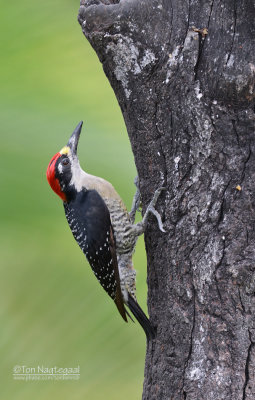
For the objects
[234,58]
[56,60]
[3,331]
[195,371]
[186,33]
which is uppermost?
[56,60]

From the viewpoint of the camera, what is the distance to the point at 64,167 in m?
3.85

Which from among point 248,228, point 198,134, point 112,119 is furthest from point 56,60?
point 248,228

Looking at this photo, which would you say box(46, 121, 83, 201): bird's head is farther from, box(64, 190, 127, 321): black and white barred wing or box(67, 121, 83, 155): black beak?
box(64, 190, 127, 321): black and white barred wing

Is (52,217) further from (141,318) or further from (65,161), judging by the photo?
(141,318)

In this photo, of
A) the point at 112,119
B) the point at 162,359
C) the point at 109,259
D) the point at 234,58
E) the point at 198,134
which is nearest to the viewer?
the point at 234,58

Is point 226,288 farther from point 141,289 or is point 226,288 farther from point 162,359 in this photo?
point 141,289

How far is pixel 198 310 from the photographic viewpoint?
2.93 metres

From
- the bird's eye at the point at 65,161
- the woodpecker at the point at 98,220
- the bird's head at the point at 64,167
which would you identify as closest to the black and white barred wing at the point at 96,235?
the woodpecker at the point at 98,220

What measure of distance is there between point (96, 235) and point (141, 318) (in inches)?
25.9

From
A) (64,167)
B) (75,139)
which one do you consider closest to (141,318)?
(64,167)

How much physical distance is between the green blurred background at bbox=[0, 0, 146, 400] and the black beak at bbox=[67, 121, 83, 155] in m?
0.18

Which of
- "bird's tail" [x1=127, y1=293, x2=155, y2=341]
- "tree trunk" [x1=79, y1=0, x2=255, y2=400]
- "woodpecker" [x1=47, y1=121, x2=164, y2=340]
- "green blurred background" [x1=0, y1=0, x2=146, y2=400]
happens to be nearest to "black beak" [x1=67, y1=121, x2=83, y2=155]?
"woodpecker" [x1=47, y1=121, x2=164, y2=340]

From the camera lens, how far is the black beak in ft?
12.4

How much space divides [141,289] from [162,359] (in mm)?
836
